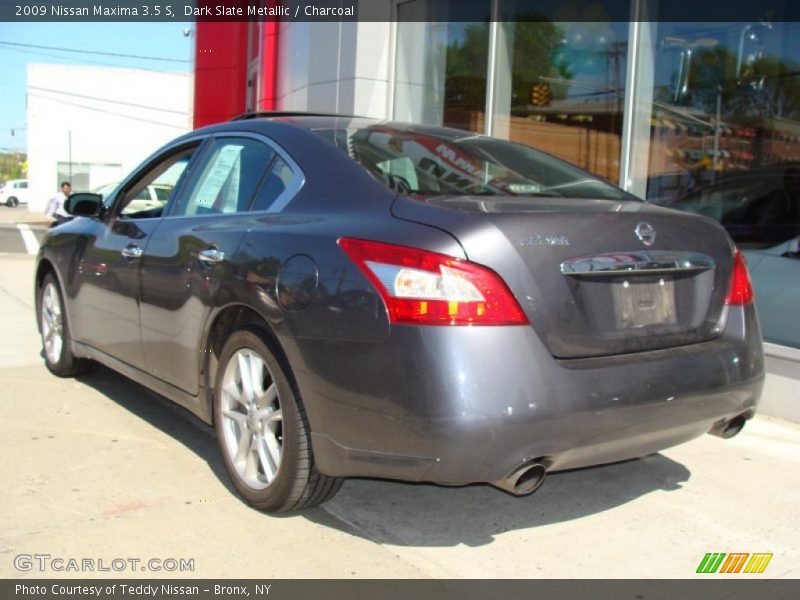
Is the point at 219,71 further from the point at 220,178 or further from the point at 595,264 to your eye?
the point at 595,264

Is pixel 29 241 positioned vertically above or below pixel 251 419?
below

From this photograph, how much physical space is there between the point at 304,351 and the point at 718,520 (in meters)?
1.93

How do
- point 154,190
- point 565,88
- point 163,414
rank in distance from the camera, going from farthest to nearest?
1. point 565,88
2. point 154,190
3. point 163,414

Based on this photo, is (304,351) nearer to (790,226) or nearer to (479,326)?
(479,326)

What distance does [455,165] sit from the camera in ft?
11.7

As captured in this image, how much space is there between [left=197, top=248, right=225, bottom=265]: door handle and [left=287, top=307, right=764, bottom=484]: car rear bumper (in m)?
0.67

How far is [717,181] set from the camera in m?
7.56

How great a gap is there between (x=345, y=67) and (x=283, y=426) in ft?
25.8

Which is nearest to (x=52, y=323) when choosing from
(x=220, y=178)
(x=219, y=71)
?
(x=220, y=178)

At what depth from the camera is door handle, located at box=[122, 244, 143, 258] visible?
420 cm

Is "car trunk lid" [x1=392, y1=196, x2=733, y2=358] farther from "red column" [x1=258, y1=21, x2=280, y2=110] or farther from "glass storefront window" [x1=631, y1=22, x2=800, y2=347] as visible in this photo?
"red column" [x1=258, y1=21, x2=280, y2=110]

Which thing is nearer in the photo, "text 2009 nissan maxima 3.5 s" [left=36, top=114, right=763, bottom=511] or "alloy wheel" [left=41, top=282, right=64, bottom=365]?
"text 2009 nissan maxima 3.5 s" [left=36, top=114, right=763, bottom=511]

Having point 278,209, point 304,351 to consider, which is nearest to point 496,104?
point 278,209
